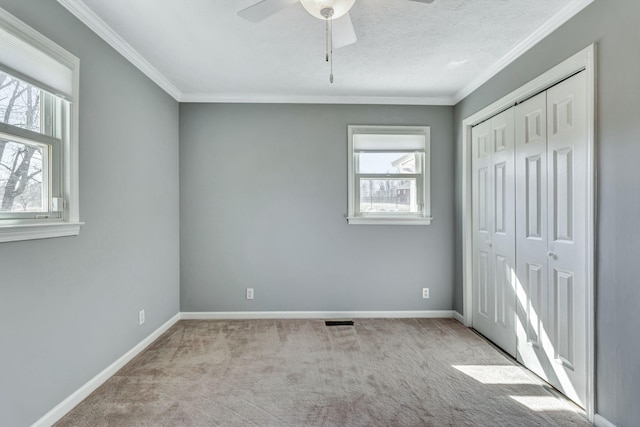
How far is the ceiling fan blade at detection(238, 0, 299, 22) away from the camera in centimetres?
169

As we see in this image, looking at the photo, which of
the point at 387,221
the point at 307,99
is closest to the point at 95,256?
the point at 307,99

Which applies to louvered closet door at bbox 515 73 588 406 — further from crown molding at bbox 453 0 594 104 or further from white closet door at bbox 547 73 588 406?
crown molding at bbox 453 0 594 104

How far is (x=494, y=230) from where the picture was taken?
10.4 feet

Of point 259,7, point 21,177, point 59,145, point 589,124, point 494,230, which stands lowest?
point 494,230

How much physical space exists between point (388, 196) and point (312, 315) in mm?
1706

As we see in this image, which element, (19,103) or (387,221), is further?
(387,221)

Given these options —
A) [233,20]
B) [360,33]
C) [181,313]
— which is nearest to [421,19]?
[360,33]

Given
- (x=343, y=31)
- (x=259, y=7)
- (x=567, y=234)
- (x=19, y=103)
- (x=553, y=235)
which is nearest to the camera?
(x=259, y=7)

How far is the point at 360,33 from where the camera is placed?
2504mm

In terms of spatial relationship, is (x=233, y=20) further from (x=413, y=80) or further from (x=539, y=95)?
(x=539, y=95)

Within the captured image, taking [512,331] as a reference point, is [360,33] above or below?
above

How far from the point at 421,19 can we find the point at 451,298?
3.05 m

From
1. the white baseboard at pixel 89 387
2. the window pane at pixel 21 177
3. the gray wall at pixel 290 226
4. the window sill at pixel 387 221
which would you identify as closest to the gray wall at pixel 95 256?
the white baseboard at pixel 89 387

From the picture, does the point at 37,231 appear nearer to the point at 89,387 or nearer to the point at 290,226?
the point at 89,387
